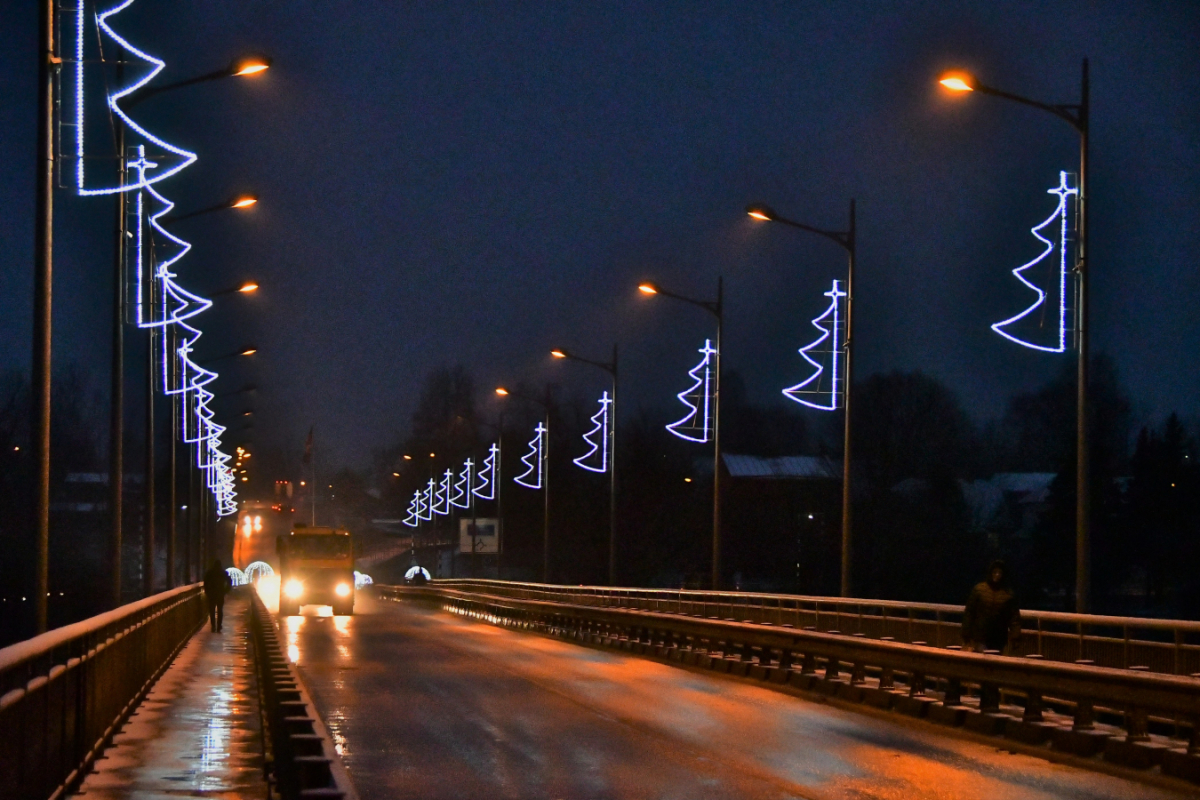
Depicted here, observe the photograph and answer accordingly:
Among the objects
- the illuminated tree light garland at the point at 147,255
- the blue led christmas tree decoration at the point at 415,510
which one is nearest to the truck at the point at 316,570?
the illuminated tree light garland at the point at 147,255

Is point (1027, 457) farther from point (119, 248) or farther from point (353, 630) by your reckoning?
point (119, 248)

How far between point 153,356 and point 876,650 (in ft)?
75.8

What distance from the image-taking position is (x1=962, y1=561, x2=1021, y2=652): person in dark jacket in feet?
61.3

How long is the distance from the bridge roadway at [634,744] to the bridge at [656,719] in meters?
0.05

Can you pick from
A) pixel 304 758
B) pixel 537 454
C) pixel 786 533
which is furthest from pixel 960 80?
pixel 786 533

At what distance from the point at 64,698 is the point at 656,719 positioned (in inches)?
330

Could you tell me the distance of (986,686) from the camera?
1766cm

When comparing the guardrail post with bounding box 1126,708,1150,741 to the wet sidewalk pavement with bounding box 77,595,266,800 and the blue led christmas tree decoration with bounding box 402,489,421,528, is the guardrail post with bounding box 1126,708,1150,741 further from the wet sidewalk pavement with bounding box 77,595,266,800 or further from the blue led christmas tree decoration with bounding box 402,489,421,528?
the blue led christmas tree decoration with bounding box 402,489,421,528

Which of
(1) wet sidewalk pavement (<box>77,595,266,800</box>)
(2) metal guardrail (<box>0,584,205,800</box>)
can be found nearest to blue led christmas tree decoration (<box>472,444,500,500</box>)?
(1) wet sidewalk pavement (<box>77,595,266,800</box>)

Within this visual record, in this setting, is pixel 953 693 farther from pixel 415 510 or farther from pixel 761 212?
pixel 415 510

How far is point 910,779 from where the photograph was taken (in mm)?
13398

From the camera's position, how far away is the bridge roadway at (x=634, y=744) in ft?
42.2

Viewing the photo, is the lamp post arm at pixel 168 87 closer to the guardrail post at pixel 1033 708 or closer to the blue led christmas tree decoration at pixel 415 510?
the guardrail post at pixel 1033 708

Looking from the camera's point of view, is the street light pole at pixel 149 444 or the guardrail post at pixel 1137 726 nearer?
the guardrail post at pixel 1137 726
